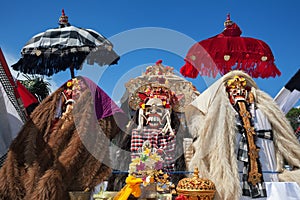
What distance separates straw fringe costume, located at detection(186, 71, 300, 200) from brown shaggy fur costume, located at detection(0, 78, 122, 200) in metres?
0.94

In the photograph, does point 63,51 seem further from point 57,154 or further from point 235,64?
point 235,64

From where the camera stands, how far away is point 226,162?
3318 mm

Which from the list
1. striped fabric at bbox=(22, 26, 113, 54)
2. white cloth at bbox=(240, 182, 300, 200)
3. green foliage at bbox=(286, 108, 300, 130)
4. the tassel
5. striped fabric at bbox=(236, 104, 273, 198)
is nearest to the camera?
white cloth at bbox=(240, 182, 300, 200)

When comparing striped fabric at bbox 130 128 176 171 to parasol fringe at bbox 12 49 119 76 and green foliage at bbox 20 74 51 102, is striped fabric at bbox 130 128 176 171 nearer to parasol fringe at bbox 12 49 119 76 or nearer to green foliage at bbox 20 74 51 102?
parasol fringe at bbox 12 49 119 76

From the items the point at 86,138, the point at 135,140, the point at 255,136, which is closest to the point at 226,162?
the point at 255,136

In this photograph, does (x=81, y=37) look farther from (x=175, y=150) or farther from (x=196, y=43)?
(x=175, y=150)

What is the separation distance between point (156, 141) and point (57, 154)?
3.59 ft

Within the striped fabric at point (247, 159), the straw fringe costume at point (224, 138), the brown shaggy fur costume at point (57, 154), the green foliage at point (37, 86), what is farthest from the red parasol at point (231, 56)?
the green foliage at point (37, 86)

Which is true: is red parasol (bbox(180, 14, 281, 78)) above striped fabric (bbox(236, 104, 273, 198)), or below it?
above

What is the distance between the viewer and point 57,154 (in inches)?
143

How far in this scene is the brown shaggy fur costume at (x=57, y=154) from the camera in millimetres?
3336

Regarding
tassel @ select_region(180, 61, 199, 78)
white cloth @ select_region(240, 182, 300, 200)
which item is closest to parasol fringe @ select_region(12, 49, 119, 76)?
tassel @ select_region(180, 61, 199, 78)

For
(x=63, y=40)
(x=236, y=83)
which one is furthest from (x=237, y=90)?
(x=63, y=40)

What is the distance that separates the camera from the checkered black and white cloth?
4234 millimetres
